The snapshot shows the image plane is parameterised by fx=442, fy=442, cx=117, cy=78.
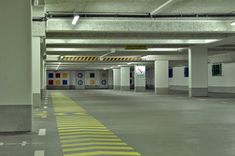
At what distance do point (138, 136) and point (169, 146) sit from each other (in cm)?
208

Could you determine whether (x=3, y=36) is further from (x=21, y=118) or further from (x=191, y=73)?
(x=191, y=73)

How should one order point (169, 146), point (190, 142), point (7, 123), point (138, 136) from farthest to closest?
point (7, 123)
point (138, 136)
point (190, 142)
point (169, 146)

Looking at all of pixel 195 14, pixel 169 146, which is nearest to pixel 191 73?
pixel 195 14

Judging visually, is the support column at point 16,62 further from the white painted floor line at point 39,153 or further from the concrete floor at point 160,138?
the white painted floor line at point 39,153

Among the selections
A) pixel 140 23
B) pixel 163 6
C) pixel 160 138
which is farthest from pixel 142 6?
pixel 160 138

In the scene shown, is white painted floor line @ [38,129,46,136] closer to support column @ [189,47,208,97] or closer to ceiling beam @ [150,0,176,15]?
ceiling beam @ [150,0,176,15]

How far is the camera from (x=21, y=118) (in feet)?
43.7

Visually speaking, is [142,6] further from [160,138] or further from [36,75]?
[160,138]

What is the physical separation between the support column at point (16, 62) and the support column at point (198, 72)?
28.7m

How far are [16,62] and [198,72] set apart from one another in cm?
2926

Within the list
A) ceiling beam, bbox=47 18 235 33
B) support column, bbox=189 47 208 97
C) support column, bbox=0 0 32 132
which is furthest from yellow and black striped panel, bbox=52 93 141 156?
support column, bbox=189 47 208 97

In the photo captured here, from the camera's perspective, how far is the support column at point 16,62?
13242 mm

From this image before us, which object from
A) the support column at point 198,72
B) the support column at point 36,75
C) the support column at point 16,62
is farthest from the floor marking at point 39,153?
the support column at point 198,72

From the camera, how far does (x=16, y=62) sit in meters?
13.3
